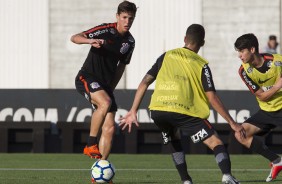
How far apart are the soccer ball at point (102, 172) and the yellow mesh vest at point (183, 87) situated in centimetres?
149

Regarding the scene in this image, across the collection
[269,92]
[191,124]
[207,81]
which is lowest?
[191,124]

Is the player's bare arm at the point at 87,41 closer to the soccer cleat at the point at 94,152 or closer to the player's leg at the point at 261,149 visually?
the soccer cleat at the point at 94,152

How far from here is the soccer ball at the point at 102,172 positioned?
13133 mm

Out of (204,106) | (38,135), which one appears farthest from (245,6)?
(204,106)

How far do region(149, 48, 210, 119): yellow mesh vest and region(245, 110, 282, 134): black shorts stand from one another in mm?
2955

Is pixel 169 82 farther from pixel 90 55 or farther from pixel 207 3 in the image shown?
pixel 207 3

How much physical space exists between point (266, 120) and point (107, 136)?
96.6 inches

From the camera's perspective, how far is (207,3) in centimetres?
3016

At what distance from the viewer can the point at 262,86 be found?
14469 mm

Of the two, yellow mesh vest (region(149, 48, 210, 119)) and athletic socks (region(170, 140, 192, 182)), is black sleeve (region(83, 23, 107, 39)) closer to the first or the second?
athletic socks (region(170, 140, 192, 182))

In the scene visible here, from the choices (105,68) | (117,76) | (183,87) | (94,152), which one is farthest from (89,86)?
(183,87)

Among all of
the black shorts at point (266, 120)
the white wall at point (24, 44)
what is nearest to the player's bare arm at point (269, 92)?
the black shorts at point (266, 120)

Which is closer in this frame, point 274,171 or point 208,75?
point 208,75

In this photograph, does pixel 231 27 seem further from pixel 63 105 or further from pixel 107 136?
pixel 107 136
